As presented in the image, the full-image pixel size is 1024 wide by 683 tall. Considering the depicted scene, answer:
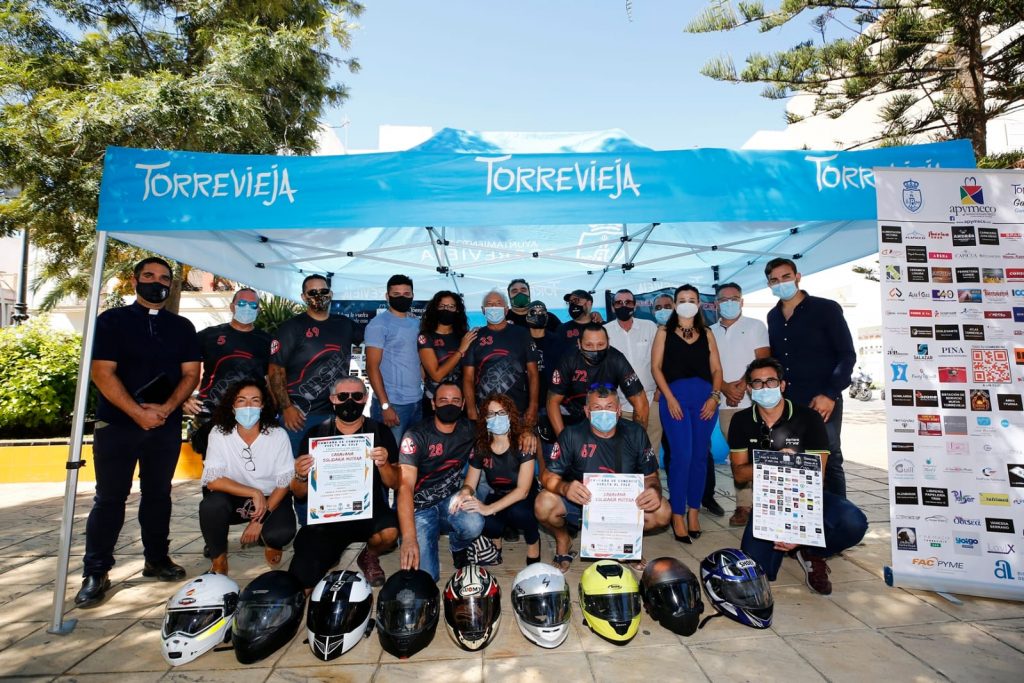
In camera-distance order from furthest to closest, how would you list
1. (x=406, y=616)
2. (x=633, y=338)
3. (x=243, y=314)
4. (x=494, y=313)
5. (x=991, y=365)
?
(x=633, y=338) → (x=494, y=313) → (x=243, y=314) → (x=991, y=365) → (x=406, y=616)

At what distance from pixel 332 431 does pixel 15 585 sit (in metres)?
2.94

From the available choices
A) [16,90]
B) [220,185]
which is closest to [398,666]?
[220,185]

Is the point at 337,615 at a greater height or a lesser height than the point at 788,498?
lesser

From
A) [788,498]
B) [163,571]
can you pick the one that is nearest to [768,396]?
[788,498]

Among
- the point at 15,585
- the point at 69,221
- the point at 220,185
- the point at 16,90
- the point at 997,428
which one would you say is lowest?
the point at 15,585

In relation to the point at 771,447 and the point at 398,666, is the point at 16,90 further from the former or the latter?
the point at 771,447

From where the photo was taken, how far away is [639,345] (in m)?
5.54

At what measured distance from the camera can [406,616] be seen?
295 cm

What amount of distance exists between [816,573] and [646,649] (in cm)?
158

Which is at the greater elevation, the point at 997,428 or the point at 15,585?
the point at 997,428

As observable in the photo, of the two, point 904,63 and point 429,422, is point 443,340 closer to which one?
point 429,422

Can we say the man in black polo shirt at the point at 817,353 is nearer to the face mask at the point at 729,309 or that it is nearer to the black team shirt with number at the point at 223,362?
the face mask at the point at 729,309

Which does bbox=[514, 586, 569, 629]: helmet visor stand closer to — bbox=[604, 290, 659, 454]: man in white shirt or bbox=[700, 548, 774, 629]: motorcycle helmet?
bbox=[700, 548, 774, 629]: motorcycle helmet

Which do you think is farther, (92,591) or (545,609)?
(92,591)
